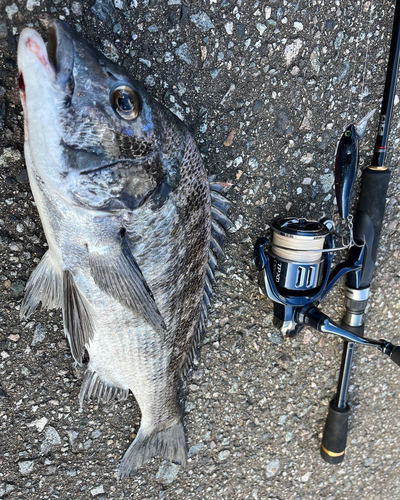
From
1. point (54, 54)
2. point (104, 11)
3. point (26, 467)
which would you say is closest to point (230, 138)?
point (104, 11)

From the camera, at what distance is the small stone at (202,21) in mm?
1055

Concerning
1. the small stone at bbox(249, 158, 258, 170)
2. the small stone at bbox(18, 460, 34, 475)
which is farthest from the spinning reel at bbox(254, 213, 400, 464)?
the small stone at bbox(18, 460, 34, 475)

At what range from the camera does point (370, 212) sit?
4.55ft

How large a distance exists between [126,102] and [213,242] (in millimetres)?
511

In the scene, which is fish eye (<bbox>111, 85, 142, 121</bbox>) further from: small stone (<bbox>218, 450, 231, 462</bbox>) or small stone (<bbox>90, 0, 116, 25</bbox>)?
small stone (<bbox>218, 450, 231, 462</bbox>)

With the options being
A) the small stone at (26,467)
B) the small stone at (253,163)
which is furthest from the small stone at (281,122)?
the small stone at (26,467)

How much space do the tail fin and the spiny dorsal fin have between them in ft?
1.87

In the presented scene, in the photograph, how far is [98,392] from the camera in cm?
116

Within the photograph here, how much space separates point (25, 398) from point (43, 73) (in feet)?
3.37

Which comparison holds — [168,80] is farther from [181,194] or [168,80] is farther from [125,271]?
[125,271]

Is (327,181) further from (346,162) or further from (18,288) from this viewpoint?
(18,288)

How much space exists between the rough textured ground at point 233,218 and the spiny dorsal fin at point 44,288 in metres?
0.09

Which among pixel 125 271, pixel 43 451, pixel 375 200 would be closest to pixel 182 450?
pixel 43 451

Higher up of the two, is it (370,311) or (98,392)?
(370,311)
